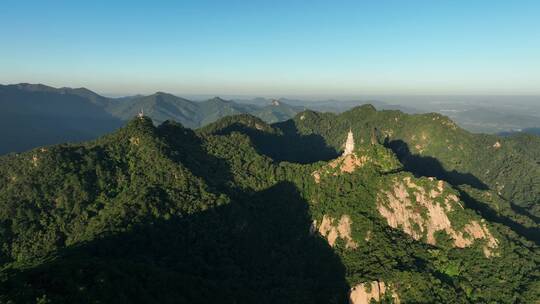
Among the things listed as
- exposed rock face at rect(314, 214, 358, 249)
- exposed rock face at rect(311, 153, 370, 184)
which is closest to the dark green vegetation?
exposed rock face at rect(311, 153, 370, 184)

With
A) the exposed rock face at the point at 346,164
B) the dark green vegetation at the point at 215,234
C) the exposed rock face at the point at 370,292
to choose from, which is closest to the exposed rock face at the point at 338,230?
the dark green vegetation at the point at 215,234

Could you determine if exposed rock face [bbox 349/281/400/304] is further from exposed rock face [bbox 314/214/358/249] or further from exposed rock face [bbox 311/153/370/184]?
exposed rock face [bbox 311/153/370/184]

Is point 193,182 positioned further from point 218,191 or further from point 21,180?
point 21,180

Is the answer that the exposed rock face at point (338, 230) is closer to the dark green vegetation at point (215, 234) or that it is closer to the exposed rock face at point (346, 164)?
the dark green vegetation at point (215, 234)

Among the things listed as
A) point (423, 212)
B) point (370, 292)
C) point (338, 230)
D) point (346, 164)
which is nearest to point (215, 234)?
point (338, 230)

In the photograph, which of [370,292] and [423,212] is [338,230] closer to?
[423,212]

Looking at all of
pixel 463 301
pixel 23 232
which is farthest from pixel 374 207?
pixel 23 232
